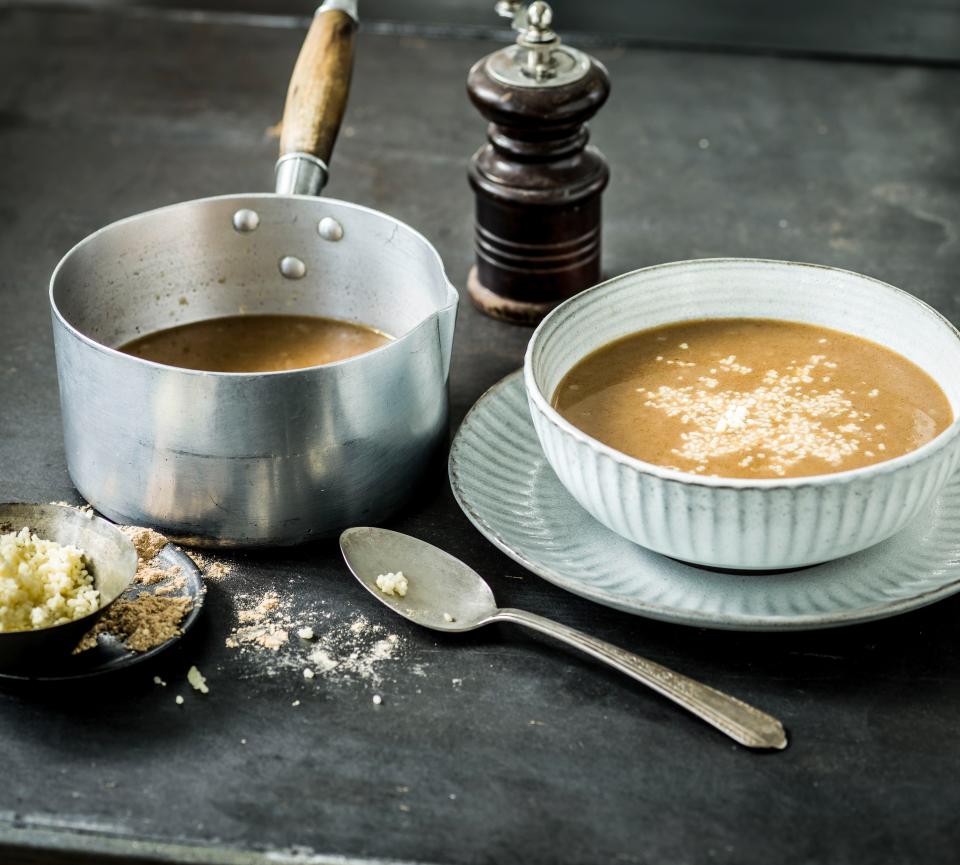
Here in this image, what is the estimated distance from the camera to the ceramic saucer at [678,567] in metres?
0.86

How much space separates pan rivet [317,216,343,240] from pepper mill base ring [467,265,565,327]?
193mm

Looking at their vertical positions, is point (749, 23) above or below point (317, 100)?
below

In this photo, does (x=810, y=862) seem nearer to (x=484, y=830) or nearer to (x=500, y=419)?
(x=484, y=830)

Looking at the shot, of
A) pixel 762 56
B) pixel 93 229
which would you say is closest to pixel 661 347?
pixel 93 229

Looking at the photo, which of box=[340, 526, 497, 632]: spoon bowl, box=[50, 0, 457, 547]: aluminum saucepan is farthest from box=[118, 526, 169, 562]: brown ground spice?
box=[340, 526, 497, 632]: spoon bowl

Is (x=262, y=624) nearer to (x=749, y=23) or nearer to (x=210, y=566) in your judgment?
(x=210, y=566)

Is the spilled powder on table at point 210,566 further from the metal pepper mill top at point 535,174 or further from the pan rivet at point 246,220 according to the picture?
the metal pepper mill top at point 535,174

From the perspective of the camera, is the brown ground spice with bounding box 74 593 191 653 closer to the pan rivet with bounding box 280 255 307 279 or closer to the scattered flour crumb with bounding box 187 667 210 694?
the scattered flour crumb with bounding box 187 667 210 694

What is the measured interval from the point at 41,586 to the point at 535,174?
623mm

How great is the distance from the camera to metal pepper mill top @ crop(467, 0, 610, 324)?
4.08ft

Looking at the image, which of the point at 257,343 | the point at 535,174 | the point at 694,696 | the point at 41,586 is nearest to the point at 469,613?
the point at 694,696

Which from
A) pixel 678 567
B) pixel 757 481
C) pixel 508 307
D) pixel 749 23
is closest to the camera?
pixel 757 481

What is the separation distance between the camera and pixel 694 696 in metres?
0.85

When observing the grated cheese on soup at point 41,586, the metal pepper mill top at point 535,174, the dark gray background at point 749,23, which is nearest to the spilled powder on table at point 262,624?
the grated cheese on soup at point 41,586
